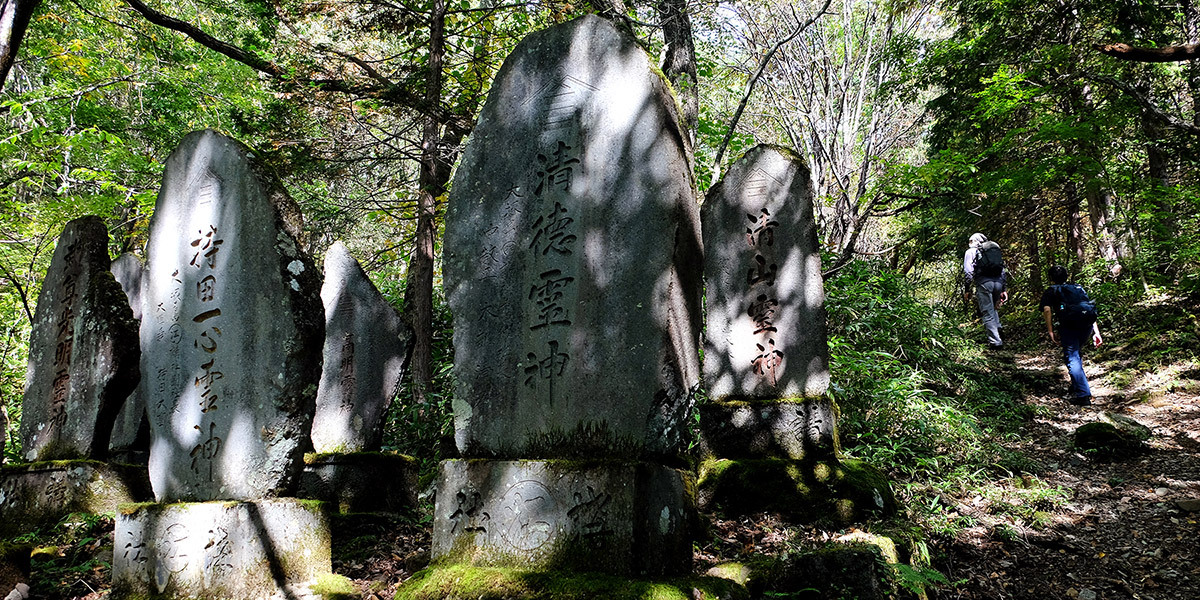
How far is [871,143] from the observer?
32.6 ft

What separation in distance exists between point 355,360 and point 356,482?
40.0 inches

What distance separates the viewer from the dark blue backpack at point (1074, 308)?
770 cm

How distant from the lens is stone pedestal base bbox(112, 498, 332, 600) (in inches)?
125

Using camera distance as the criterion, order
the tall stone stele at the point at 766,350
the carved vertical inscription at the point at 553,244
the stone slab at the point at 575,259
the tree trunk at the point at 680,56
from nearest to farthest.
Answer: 1. the stone slab at the point at 575,259
2. the carved vertical inscription at the point at 553,244
3. the tall stone stele at the point at 766,350
4. the tree trunk at the point at 680,56

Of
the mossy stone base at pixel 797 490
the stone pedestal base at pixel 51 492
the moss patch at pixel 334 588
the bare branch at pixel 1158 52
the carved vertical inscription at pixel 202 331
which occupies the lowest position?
the moss patch at pixel 334 588

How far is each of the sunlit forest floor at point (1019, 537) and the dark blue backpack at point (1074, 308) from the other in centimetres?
156

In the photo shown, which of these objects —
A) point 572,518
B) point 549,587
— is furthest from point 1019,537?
point 549,587

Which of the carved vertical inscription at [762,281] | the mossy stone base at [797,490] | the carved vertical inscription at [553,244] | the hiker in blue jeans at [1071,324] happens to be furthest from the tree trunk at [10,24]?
the hiker in blue jeans at [1071,324]

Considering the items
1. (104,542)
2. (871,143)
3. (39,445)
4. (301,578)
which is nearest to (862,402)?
(871,143)

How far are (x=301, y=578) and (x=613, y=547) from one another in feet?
5.82

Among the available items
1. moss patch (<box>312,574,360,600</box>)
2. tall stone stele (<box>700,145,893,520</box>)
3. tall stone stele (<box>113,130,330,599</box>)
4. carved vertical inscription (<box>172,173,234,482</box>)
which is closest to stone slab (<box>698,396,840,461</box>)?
tall stone stele (<box>700,145,893,520</box>)

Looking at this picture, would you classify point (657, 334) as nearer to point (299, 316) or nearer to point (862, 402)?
point (299, 316)

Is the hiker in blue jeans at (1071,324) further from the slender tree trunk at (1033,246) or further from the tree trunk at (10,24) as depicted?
the tree trunk at (10,24)

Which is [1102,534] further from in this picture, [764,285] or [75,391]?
[75,391]
